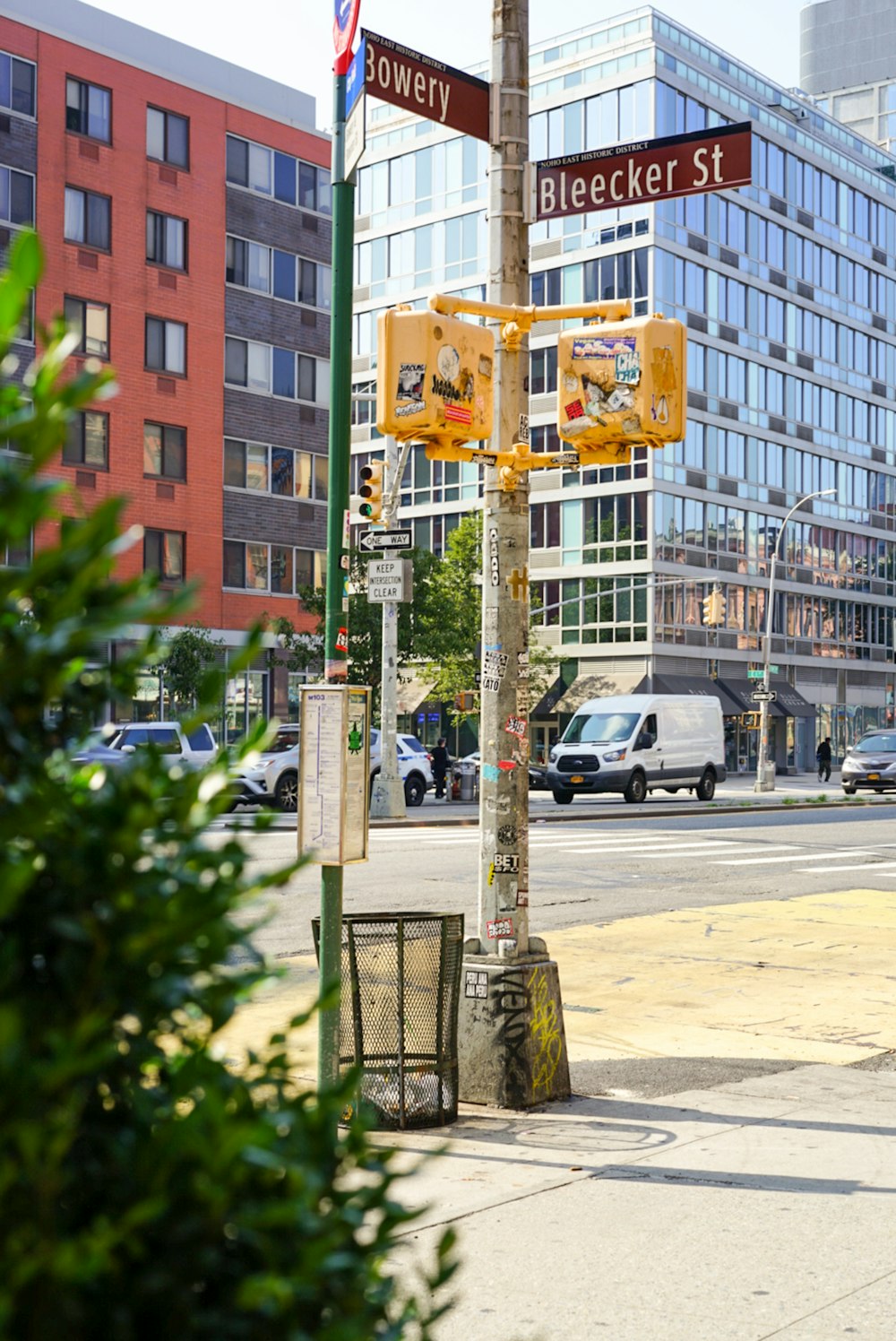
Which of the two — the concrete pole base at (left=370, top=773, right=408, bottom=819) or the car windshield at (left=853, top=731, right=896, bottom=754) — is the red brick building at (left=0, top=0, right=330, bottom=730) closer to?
the concrete pole base at (left=370, top=773, right=408, bottom=819)

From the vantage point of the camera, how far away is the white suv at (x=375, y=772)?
3023 centimetres

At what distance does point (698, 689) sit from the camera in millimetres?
59156

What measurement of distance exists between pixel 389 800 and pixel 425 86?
22.7m

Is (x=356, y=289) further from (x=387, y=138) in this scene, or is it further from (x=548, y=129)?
(x=548, y=129)

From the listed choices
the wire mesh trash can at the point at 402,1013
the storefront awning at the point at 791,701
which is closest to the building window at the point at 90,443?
the storefront awning at the point at 791,701

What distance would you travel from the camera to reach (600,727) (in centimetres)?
3769

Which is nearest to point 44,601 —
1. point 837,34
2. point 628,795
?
point 628,795

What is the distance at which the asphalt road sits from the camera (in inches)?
609

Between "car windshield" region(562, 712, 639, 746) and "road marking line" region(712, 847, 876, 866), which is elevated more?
"car windshield" region(562, 712, 639, 746)

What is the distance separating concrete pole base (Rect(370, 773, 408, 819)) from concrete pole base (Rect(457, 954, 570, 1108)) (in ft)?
72.0

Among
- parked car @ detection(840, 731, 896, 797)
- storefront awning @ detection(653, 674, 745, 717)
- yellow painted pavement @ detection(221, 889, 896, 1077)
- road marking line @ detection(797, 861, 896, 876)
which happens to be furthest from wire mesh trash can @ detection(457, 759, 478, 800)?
yellow painted pavement @ detection(221, 889, 896, 1077)

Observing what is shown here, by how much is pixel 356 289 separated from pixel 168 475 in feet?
85.0

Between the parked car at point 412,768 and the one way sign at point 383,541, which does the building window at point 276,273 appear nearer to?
the parked car at point 412,768

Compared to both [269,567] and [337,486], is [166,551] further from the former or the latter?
[337,486]
